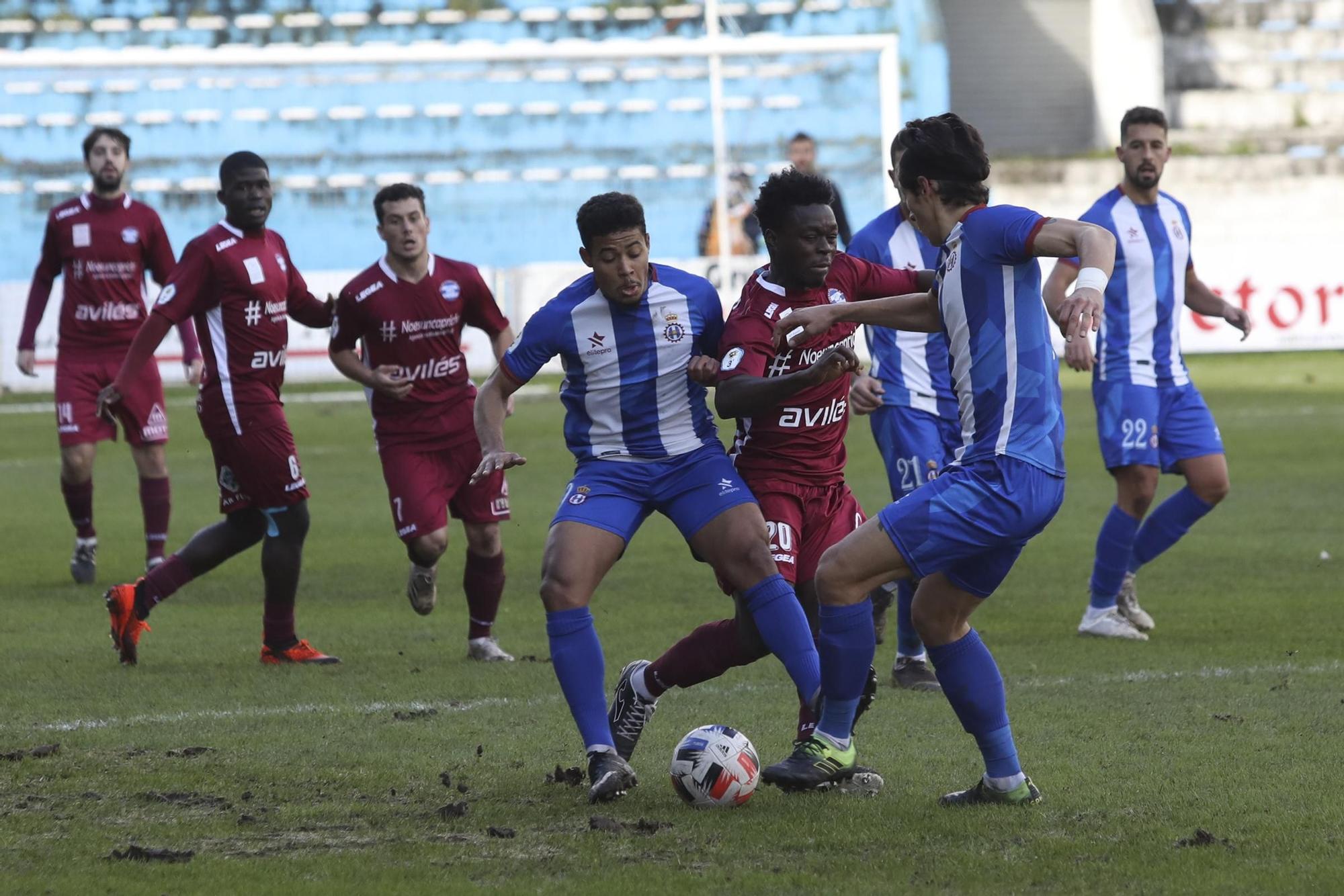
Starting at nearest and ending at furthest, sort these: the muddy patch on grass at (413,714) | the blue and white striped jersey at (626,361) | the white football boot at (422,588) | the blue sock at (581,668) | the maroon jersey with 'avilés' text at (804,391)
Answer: the blue sock at (581,668) < the maroon jersey with 'avilés' text at (804,391) < the blue and white striped jersey at (626,361) < the muddy patch on grass at (413,714) < the white football boot at (422,588)

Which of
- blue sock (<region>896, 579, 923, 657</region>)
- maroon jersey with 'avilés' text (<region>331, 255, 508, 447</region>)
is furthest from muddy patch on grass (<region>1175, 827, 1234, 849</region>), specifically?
maroon jersey with 'avilés' text (<region>331, 255, 508, 447</region>)

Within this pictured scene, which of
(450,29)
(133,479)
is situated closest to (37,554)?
(133,479)

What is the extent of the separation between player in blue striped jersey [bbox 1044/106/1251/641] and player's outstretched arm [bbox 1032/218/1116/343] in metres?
3.66

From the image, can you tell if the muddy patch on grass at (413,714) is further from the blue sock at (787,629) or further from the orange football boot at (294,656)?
the blue sock at (787,629)

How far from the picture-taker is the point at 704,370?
209 inches

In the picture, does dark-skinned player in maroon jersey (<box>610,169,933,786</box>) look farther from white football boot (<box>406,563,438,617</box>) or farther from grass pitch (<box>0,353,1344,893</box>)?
white football boot (<box>406,563,438,617</box>)

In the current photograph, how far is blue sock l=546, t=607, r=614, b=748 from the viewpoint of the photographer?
5215 millimetres

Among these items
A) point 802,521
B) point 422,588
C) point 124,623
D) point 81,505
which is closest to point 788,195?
point 802,521

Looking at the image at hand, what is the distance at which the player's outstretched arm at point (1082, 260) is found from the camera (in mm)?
4328

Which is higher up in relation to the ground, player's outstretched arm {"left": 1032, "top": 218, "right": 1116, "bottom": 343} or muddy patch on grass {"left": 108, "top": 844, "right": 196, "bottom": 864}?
player's outstretched arm {"left": 1032, "top": 218, "right": 1116, "bottom": 343}

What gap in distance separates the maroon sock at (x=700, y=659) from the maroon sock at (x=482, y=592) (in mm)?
2321

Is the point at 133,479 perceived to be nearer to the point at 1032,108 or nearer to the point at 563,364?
the point at 563,364

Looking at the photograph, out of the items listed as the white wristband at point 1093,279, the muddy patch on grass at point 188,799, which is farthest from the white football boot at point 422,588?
the white wristband at point 1093,279

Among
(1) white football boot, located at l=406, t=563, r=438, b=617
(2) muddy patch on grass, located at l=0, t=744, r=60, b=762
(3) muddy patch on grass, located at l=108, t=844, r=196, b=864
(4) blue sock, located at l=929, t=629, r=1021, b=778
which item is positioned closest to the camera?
(3) muddy patch on grass, located at l=108, t=844, r=196, b=864
